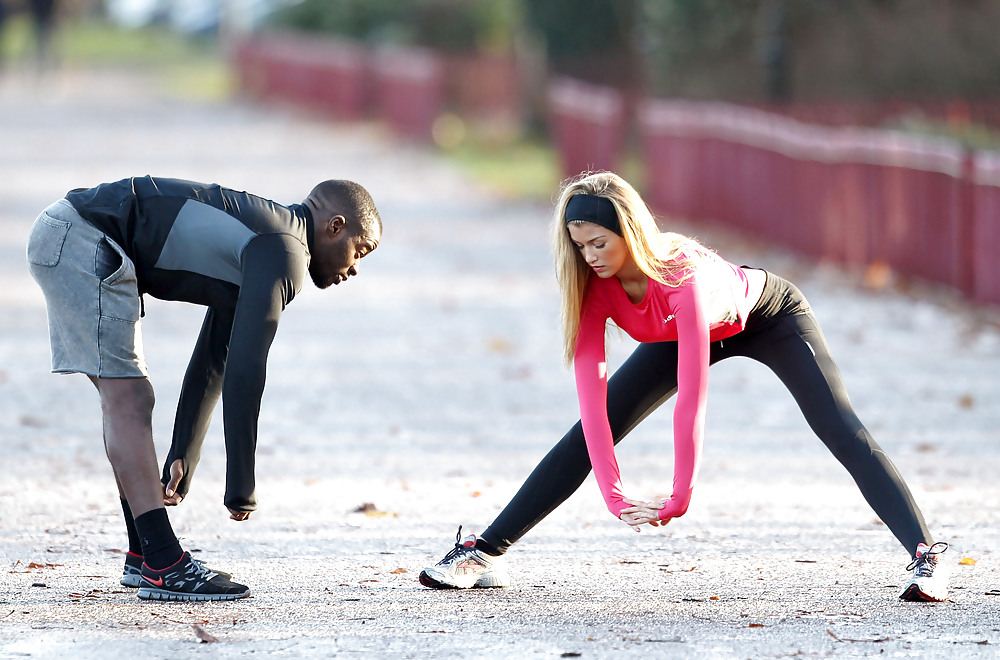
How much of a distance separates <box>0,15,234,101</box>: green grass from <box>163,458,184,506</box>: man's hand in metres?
32.6

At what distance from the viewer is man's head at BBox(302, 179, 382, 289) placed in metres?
4.50

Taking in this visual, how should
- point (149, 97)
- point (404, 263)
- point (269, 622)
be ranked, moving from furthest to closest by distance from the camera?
point (149, 97) → point (404, 263) → point (269, 622)

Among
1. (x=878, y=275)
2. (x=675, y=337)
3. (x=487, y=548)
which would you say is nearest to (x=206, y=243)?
(x=487, y=548)

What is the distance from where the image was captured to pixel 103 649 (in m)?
4.14

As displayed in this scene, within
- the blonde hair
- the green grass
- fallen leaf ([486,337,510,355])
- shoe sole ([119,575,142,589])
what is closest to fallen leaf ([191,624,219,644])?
shoe sole ([119,575,142,589])

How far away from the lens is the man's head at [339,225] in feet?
14.8

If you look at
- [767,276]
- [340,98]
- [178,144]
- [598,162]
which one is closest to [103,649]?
[767,276]

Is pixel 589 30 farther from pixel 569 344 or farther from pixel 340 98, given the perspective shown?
pixel 569 344

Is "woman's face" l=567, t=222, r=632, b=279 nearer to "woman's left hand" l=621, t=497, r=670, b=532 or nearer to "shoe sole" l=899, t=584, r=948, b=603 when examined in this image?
"woman's left hand" l=621, t=497, r=670, b=532

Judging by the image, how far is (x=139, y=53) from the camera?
55.2 m

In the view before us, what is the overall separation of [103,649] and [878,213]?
9.55 meters

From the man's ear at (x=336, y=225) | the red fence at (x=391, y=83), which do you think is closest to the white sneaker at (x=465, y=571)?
the man's ear at (x=336, y=225)

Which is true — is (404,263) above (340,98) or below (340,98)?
below

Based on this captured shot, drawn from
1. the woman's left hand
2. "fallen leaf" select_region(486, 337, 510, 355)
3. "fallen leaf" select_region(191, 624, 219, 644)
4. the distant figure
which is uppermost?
the distant figure
